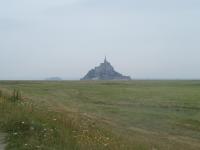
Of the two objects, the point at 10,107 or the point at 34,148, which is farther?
the point at 10,107

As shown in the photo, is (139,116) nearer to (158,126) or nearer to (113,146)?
(158,126)

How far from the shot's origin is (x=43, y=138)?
10078 mm

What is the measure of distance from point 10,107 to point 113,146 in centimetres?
575

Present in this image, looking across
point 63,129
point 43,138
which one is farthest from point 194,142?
point 43,138

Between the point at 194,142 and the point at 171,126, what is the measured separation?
6.25 metres

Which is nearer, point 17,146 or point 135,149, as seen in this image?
point 17,146

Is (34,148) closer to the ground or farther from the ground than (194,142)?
farther from the ground

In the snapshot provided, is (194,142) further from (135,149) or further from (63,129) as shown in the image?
(63,129)

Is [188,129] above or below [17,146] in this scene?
below

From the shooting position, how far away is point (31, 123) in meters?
11.4

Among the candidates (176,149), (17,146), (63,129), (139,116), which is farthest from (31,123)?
(139,116)

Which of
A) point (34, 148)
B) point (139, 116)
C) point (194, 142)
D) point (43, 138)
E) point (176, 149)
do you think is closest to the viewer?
point (34, 148)

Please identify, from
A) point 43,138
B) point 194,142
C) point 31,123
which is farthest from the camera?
point 194,142

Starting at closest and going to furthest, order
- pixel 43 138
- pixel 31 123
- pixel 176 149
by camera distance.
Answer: pixel 43 138, pixel 31 123, pixel 176 149
